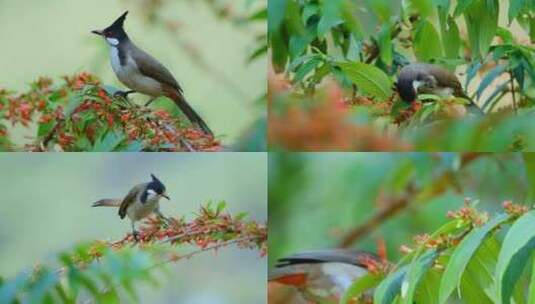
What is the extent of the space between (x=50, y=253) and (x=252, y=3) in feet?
2.09

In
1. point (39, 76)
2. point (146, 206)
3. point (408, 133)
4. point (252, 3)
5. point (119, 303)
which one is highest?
point (252, 3)

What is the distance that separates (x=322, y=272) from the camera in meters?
1.95

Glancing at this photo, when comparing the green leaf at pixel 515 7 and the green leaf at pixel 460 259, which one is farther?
the green leaf at pixel 515 7

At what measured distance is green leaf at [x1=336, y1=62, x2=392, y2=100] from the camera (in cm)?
193

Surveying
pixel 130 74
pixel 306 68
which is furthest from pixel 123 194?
pixel 306 68

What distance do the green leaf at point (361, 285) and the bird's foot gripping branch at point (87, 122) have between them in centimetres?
38

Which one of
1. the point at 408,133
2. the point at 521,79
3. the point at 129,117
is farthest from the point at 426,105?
the point at 129,117

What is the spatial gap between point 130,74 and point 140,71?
2cm

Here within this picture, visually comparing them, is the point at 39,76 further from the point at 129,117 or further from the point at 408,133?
the point at 408,133

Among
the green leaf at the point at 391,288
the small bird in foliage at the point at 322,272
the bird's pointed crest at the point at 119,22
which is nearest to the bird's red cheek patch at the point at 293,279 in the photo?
the small bird in foliage at the point at 322,272

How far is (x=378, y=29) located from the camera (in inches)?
77.2

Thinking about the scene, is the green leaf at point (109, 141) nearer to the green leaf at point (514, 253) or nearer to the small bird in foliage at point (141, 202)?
the small bird in foliage at point (141, 202)

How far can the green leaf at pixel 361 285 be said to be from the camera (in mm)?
1885

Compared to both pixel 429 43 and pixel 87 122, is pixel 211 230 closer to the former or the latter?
pixel 87 122
